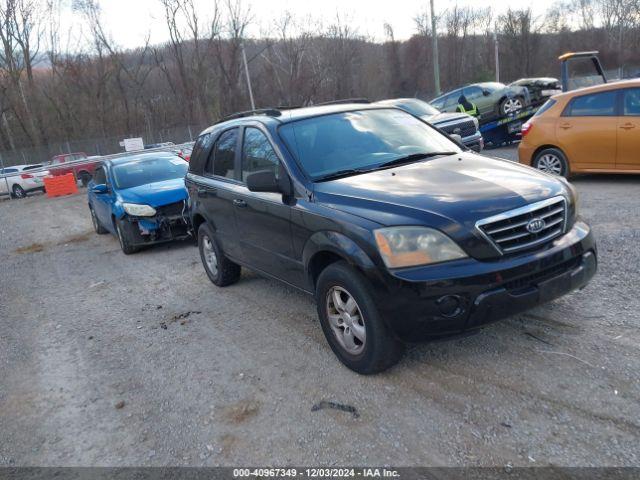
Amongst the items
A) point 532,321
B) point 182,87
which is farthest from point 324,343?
point 182,87

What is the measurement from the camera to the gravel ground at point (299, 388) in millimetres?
2895

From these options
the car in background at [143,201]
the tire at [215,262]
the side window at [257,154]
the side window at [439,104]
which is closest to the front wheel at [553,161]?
the tire at [215,262]

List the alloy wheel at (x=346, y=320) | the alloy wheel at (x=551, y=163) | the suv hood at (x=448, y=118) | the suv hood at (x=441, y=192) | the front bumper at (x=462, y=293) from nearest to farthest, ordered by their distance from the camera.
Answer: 1. the front bumper at (x=462, y=293)
2. the suv hood at (x=441, y=192)
3. the alloy wheel at (x=346, y=320)
4. the alloy wheel at (x=551, y=163)
5. the suv hood at (x=448, y=118)

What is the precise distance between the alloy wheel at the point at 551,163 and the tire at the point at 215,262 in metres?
5.79

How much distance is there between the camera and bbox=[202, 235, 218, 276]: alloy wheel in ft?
20.0

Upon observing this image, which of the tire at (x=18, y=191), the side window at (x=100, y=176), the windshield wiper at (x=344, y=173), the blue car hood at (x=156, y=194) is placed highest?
the windshield wiper at (x=344, y=173)

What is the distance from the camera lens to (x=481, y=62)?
63656 millimetres

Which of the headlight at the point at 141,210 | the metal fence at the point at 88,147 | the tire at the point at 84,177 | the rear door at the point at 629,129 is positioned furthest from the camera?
the metal fence at the point at 88,147

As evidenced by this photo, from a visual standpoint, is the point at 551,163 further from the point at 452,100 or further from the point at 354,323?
the point at 452,100

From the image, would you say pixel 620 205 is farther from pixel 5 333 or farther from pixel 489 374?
pixel 5 333

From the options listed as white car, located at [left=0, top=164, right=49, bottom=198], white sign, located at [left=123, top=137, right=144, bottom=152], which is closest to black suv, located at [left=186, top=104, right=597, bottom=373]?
white car, located at [left=0, top=164, right=49, bottom=198]

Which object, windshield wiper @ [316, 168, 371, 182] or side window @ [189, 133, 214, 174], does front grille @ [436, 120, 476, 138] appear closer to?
side window @ [189, 133, 214, 174]

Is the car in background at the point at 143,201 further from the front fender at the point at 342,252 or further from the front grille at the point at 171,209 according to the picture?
the front fender at the point at 342,252

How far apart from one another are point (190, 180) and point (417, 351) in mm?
3629
